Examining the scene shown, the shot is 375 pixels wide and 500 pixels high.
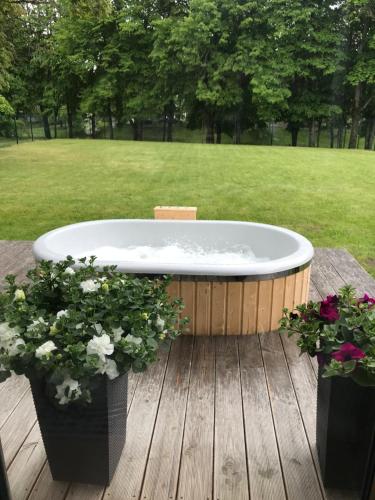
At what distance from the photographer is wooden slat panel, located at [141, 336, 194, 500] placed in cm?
125

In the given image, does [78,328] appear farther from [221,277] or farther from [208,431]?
[221,277]

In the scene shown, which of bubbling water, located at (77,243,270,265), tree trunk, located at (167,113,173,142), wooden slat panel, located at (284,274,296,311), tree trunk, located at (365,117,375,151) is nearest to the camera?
wooden slat panel, located at (284,274,296,311)

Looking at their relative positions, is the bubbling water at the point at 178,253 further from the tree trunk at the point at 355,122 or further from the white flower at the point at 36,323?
the tree trunk at the point at 355,122

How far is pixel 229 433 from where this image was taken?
1.48 metres

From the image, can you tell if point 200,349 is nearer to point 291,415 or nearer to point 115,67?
point 291,415

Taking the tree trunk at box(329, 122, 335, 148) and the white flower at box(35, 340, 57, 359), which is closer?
the white flower at box(35, 340, 57, 359)

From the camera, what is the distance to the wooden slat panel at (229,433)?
1.26 metres

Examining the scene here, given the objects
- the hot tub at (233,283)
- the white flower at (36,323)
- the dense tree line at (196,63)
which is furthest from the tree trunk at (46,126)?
the white flower at (36,323)

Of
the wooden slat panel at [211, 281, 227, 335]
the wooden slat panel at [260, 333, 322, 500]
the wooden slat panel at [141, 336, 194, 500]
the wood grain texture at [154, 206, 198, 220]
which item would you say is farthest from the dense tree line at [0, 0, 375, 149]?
the wooden slat panel at [260, 333, 322, 500]

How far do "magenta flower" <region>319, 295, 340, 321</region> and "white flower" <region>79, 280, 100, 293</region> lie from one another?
25.5 inches

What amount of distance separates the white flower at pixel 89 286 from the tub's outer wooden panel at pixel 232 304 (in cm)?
102

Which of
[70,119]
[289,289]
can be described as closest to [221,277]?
[289,289]

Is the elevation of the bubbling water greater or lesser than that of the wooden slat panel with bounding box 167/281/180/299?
lesser

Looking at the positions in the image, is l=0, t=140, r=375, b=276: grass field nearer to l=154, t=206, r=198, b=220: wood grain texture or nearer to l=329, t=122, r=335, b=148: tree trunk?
l=154, t=206, r=198, b=220: wood grain texture
